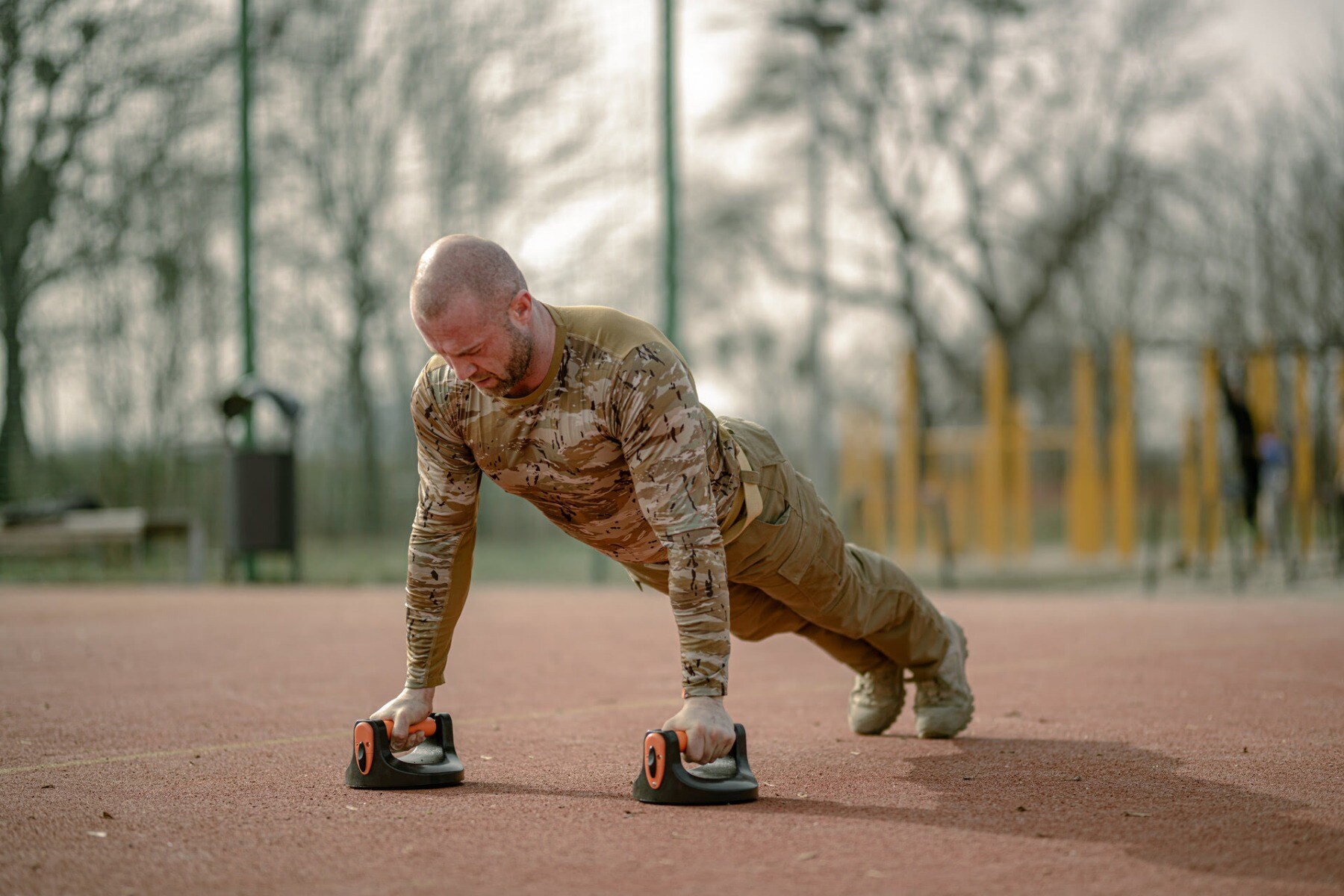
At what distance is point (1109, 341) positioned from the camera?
24859 millimetres

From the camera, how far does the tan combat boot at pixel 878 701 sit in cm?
414

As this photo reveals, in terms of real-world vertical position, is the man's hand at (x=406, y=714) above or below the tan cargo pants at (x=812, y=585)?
below

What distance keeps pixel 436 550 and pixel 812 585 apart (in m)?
0.97

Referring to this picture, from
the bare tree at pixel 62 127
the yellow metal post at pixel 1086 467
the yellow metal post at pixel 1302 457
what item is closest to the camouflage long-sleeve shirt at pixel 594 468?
the yellow metal post at pixel 1302 457

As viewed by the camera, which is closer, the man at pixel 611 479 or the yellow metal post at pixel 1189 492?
the man at pixel 611 479

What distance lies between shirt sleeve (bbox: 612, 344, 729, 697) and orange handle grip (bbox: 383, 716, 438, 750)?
0.71 m

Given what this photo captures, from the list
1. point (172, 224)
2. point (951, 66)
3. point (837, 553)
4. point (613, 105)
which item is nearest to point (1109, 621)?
point (837, 553)

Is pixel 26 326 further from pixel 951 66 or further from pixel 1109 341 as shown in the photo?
pixel 1109 341

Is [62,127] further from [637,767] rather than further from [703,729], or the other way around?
[703,729]

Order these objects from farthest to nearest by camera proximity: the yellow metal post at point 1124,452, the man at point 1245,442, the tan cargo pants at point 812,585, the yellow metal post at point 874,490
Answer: the yellow metal post at point 874,490, the yellow metal post at point 1124,452, the man at point 1245,442, the tan cargo pants at point 812,585

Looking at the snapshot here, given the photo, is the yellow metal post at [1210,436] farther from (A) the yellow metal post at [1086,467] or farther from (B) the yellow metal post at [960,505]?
(B) the yellow metal post at [960,505]

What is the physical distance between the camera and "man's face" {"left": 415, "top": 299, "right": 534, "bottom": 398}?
293 cm

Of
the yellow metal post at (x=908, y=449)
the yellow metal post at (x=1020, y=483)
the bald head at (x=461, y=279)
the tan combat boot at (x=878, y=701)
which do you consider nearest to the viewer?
the bald head at (x=461, y=279)

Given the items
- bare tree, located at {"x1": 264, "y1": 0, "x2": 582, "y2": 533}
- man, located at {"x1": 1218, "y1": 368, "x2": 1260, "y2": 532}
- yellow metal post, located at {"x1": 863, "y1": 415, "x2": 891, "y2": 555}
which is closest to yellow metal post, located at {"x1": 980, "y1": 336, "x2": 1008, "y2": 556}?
yellow metal post, located at {"x1": 863, "y1": 415, "x2": 891, "y2": 555}
